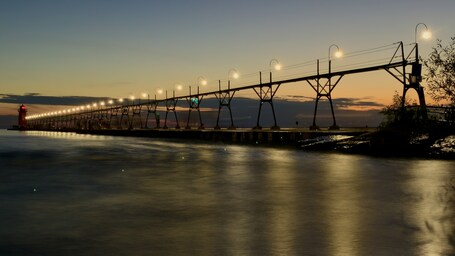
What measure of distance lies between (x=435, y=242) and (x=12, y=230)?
8253 mm

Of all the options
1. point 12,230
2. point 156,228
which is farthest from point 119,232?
point 12,230

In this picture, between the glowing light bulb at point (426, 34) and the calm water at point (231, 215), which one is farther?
the glowing light bulb at point (426, 34)

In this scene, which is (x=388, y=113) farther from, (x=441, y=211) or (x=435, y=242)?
(x=435, y=242)

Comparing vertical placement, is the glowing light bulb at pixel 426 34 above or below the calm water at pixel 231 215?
above

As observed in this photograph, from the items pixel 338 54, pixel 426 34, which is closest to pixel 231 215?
pixel 426 34

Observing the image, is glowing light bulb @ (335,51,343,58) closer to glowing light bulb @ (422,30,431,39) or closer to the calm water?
glowing light bulb @ (422,30,431,39)

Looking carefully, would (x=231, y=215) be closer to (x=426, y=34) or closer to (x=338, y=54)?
(x=426, y=34)

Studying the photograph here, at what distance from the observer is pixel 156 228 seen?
1087 cm

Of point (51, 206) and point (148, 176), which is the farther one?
point (148, 176)

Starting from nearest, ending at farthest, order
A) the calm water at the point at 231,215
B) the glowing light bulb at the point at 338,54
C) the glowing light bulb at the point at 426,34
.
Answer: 1. the calm water at the point at 231,215
2. the glowing light bulb at the point at 426,34
3. the glowing light bulb at the point at 338,54

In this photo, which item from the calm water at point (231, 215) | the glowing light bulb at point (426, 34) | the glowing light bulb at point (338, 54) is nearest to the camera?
the calm water at point (231, 215)

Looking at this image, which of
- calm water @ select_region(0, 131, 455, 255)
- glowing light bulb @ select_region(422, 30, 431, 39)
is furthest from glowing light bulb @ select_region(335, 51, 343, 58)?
calm water @ select_region(0, 131, 455, 255)

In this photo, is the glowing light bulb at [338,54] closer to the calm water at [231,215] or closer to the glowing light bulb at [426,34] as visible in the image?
the glowing light bulb at [426,34]

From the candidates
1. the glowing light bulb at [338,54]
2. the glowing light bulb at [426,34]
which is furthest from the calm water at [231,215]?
the glowing light bulb at [338,54]
